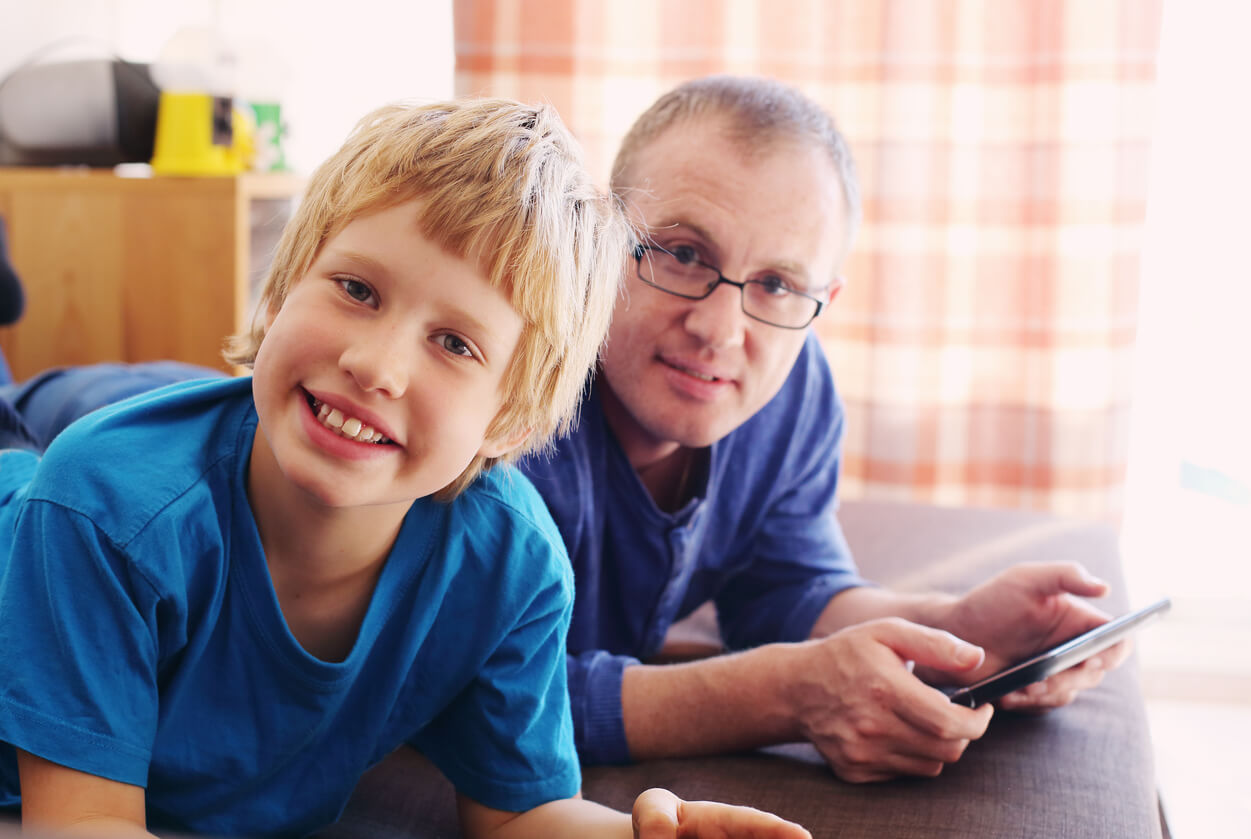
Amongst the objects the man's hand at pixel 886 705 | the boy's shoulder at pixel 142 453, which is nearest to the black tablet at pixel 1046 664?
the man's hand at pixel 886 705

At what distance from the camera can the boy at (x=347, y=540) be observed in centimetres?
78

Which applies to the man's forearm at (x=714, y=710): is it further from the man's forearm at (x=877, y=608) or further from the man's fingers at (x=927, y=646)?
the man's forearm at (x=877, y=608)

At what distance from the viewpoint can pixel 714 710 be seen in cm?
A: 108

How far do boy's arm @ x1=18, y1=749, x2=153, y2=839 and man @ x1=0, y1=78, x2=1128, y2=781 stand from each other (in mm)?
422

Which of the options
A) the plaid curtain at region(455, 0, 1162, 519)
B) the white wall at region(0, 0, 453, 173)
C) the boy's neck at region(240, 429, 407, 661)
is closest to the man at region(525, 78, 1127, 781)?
the boy's neck at region(240, 429, 407, 661)

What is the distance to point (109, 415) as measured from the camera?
846 mm

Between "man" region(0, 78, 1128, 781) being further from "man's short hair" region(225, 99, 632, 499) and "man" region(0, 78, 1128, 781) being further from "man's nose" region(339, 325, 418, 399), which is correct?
"man's nose" region(339, 325, 418, 399)

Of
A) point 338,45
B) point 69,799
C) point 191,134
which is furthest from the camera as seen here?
point 338,45

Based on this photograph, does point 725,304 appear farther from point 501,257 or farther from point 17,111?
point 17,111

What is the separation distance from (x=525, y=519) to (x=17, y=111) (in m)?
1.79

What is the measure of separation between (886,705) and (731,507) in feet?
1.35

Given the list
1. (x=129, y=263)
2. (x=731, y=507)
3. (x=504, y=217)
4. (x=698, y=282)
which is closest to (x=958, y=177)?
(x=731, y=507)

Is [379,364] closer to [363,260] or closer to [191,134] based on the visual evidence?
[363,260]

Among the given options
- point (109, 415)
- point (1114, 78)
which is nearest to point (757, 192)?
point (109, 415)
